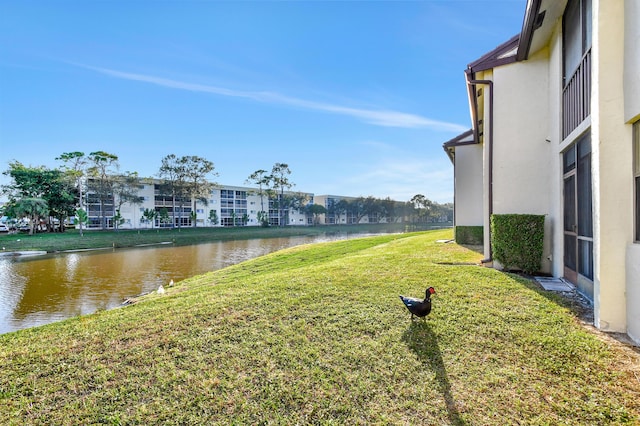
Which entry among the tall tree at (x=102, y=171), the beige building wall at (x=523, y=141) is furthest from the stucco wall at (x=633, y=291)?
the tall tree at (x=102, y=171)

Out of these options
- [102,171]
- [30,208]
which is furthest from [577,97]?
[102,171]

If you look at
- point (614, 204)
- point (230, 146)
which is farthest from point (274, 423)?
point (230, 146)

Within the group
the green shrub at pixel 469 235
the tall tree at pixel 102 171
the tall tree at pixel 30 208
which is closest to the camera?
the green shrub at pixel 469 235

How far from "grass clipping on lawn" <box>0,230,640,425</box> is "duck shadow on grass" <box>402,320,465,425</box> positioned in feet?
0.04

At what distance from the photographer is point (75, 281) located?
12.7m

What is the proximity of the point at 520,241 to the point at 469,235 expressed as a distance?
215 inches

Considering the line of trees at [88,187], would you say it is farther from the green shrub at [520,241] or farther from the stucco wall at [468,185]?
the green shrub at [520,241]

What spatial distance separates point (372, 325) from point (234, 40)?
36.6 ft

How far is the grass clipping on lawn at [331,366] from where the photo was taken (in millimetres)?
2547

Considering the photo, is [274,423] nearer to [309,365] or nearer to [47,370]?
[309,365]

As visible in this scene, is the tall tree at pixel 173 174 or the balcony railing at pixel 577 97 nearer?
the balcony railing at pixel 577 97

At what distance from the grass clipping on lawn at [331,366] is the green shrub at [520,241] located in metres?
1.67

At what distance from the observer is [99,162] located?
36062mm

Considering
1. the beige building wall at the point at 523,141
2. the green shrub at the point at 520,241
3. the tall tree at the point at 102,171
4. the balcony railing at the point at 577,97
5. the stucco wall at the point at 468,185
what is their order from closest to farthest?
the balcony railing at the point at 577,97 → the green shrub at the point at 520,241 → the beige building wall at the point at 523,141 → the stucco wall at the point at 468,185 → the tall tree at the point at 102,171
